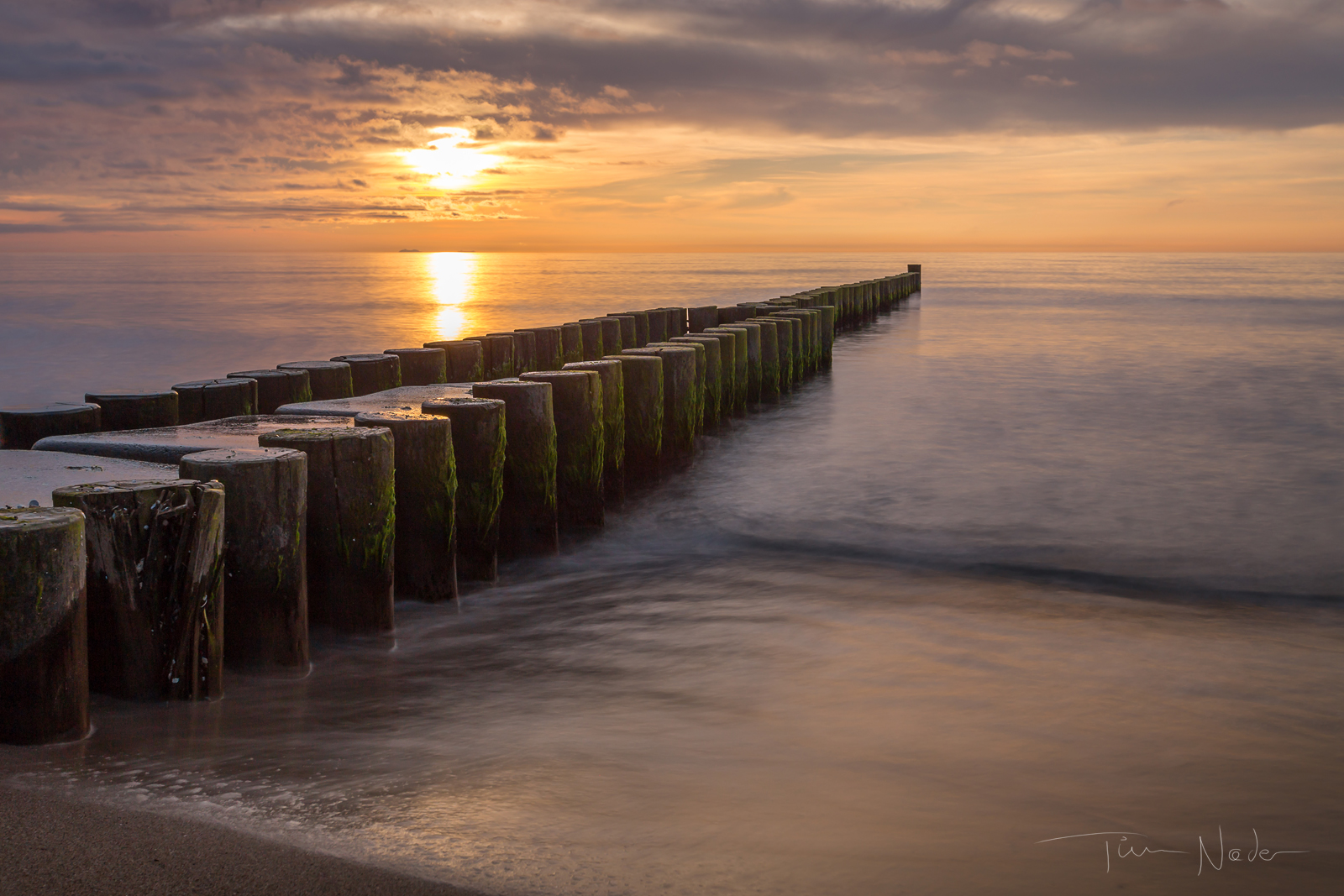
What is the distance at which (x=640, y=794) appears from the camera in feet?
9.00

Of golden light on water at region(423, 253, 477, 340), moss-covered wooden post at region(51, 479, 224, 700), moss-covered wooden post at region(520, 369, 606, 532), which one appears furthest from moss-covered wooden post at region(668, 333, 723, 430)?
golden light on water at region(423, 253, 477, 340)

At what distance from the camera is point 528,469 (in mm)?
5082

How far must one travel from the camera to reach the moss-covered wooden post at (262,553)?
324cm

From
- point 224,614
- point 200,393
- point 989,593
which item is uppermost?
point 200,393

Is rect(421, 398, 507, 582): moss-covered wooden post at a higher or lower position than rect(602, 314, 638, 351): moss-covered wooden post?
lower

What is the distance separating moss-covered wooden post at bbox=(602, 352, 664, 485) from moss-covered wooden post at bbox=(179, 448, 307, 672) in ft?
11.0

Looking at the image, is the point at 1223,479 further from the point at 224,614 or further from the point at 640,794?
the point at 224,614

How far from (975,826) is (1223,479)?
644 cm

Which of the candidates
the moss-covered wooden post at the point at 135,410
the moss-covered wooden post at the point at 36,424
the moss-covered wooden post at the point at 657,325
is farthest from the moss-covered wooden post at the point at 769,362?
the moss-covered wooden post at the point at 36,424

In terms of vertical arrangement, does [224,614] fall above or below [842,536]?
above

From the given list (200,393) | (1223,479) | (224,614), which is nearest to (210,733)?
(224,614)

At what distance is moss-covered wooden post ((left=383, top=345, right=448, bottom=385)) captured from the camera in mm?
7336

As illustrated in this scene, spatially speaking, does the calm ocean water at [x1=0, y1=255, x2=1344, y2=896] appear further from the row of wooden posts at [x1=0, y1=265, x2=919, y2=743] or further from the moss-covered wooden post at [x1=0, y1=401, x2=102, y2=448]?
the moss-covered wooden post at [x1=0, y1=401, x2=102, y2=448]

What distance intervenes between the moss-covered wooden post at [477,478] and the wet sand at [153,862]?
2.27 metres
